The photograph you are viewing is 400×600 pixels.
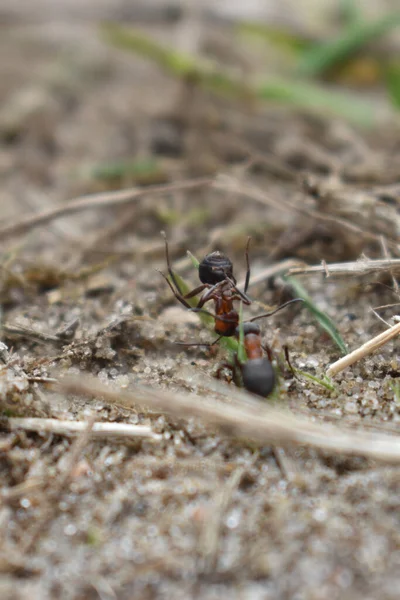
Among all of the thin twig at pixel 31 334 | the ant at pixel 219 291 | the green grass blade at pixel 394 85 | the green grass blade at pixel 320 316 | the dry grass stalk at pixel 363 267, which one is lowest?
the thin twig at pixel 31 334

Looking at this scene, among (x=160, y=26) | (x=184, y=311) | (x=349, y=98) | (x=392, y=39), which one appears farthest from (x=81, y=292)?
(x=392, y=39)

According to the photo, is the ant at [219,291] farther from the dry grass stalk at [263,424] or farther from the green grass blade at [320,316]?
the dry grass stalk at [263,424]

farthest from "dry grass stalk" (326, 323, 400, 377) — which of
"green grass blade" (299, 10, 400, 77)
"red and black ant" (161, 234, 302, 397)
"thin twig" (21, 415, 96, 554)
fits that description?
"green grass blade" (299, 10, 400, 77)

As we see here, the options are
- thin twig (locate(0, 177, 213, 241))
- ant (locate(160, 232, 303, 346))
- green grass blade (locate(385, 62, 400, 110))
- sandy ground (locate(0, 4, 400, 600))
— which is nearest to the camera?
sandy ground (locate(0, 4, 400, 600))

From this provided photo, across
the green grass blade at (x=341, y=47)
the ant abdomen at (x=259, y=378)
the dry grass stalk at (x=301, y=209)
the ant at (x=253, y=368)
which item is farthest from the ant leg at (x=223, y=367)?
the green grass blade at (x=341, y=47)

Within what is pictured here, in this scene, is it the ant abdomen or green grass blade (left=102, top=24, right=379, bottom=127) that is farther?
green grass blade (left=102, top=24, right=379, bottom=127)

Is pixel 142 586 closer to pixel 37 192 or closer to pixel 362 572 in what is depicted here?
pixel 362 572

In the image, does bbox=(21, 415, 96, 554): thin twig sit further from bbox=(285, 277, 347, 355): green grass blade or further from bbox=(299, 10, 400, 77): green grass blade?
bbox=(299, 10, 400, 77): green grass blade
